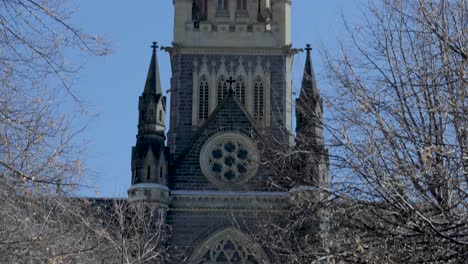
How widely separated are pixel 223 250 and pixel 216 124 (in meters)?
4.26

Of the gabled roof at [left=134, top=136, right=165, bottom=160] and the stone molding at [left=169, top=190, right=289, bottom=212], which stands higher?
the gabled roof at [left=134, top=136, right=165, bottom=160]

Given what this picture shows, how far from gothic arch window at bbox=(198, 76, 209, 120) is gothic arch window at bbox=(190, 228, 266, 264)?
6.78 m

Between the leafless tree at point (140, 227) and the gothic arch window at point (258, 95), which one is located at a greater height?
the gothic arch window at point (258, 95)

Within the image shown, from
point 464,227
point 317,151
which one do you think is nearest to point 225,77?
point 317,151

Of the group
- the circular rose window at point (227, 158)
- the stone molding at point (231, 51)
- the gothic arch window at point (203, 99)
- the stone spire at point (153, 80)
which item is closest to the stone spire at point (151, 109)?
the stone spire at point (153, 80)

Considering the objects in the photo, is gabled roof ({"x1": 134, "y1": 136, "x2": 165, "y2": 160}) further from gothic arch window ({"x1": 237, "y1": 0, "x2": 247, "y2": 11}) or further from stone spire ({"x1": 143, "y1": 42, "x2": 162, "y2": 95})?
gothic arch window ({"x1": 237, "y1": 0, "x2": 247, "y2": 11})

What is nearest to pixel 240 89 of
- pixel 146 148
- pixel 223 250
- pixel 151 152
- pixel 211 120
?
pixel 211 120

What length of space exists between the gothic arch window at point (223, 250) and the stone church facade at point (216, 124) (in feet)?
0.09

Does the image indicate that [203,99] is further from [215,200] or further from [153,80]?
[215,200]

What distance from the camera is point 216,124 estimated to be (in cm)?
3312

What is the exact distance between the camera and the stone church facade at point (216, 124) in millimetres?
31031

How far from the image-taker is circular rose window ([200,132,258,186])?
3209 cm

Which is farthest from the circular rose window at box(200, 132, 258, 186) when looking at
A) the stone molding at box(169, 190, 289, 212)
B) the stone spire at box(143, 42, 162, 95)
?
the stone spire at box(143, 42, 162, 95)

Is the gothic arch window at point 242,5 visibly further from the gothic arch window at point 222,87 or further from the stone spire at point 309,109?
the stone spire at point 309,109
